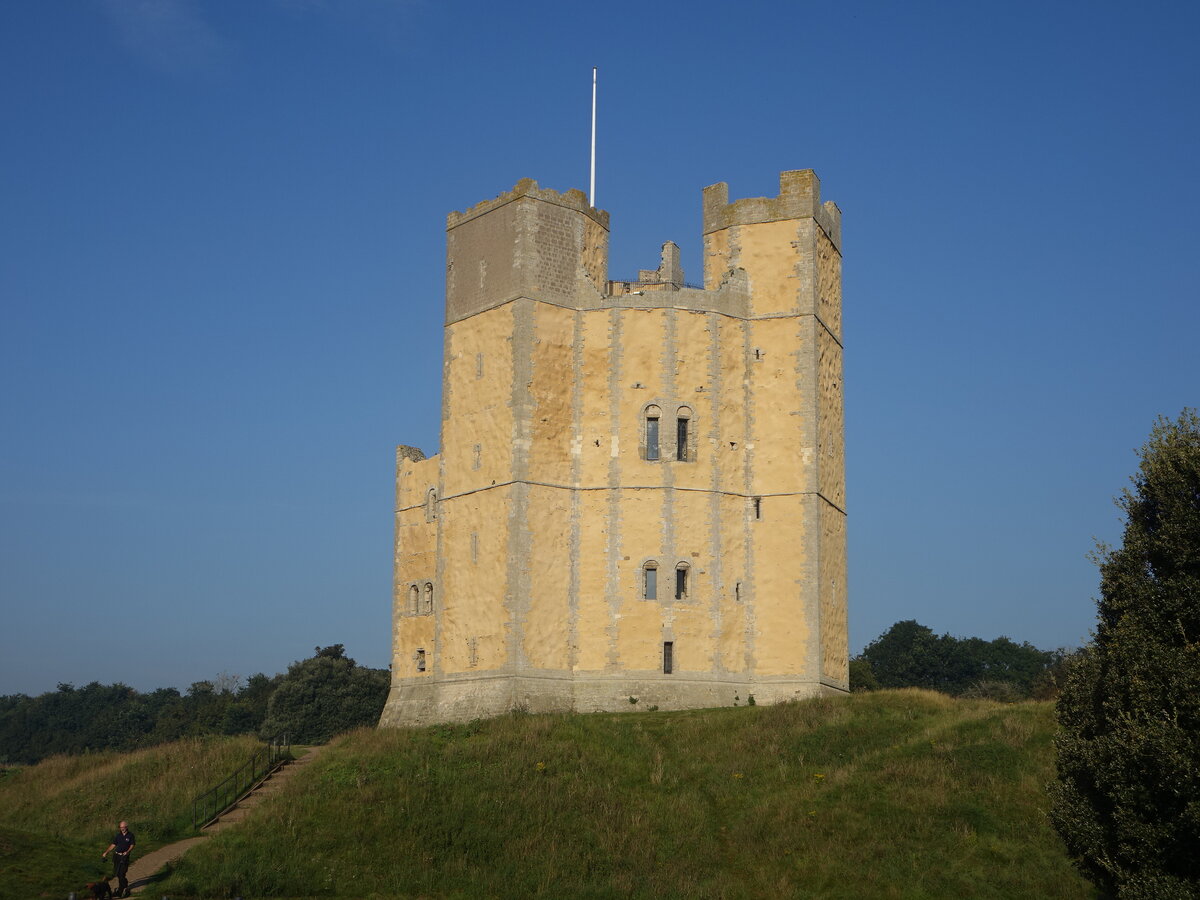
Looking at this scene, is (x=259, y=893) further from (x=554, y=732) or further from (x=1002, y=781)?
(x=1002, y=781)

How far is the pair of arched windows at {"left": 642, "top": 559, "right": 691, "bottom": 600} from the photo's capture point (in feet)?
144

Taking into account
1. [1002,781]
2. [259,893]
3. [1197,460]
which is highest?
[1197,460]

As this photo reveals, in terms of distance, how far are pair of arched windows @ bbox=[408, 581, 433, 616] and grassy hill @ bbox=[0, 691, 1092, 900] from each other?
9.92 metres

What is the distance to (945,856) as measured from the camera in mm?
27469

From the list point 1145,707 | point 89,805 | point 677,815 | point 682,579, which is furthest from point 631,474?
point 1145,707

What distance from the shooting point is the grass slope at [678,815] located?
89.8 ft

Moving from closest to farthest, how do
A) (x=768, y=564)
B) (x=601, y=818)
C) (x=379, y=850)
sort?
(x=379, y=850) < (x=601, y=818) < (x=768, y=564)

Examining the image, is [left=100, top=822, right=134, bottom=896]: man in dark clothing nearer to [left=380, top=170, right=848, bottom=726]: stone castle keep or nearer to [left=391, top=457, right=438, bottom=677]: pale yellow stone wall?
[left=380, top=170, right=848, bottom=726]: stone castle keep

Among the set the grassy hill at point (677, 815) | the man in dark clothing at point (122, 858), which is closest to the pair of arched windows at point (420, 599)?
the grassy hill at point (677, 815)

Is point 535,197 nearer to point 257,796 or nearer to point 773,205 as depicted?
point 773,205

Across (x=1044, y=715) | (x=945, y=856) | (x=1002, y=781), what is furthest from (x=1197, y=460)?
(x=1044, y=715)

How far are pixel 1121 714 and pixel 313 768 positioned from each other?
74.3ft

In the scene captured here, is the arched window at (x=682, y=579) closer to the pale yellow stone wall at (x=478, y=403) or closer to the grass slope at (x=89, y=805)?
the pale yellow stone wall at (x=478, y=403)

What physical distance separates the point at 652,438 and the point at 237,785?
57.5 ft
